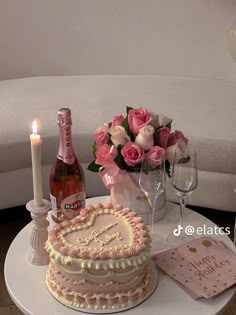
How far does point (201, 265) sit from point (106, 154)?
0.35 metres

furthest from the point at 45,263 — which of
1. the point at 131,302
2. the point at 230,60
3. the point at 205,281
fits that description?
the point at 230,60

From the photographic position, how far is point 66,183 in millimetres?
1288

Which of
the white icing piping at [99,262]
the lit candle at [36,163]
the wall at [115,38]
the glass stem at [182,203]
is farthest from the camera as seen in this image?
the wall at [115,38]

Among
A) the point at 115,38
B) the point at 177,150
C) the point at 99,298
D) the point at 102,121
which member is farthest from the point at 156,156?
the point at 115,38

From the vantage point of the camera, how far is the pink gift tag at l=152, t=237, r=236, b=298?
1.08 meters

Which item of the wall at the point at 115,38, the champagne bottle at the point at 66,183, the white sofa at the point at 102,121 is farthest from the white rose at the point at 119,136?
the wall at the point at 115,38

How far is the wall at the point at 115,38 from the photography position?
2.21 m

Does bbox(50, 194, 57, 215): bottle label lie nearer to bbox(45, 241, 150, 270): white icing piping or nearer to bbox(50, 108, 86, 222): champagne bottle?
bbox(50, 108, 86, 222): champagne bottle

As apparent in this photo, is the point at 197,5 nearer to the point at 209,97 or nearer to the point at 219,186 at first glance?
the point at 209,97

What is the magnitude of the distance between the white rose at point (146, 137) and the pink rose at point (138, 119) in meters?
0.02

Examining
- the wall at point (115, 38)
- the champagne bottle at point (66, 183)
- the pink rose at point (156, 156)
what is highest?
the wall at point (115, 38)

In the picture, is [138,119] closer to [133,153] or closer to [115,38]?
[133,153]

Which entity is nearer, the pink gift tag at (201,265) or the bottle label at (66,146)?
the pink gift tag at (201,265)

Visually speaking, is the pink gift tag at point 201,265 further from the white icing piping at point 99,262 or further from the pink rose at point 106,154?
the pink rose at point 106,154
